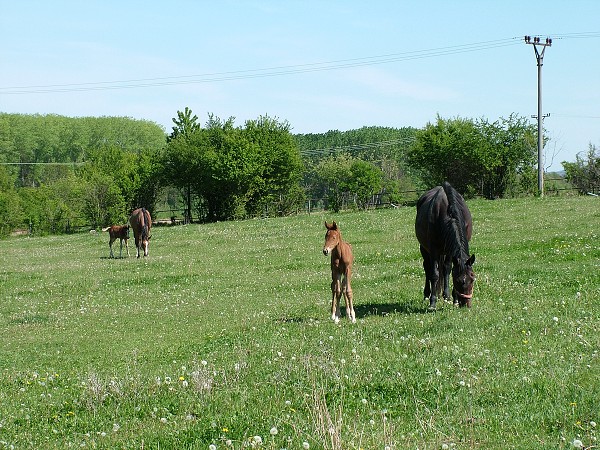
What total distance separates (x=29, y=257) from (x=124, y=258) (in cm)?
735

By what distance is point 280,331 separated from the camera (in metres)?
12.8

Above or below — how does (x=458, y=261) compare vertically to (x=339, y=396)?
above

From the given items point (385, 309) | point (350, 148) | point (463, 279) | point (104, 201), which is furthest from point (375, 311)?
point (350, 148)

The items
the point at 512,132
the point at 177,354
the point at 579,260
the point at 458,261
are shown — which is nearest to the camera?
the point at 177,354

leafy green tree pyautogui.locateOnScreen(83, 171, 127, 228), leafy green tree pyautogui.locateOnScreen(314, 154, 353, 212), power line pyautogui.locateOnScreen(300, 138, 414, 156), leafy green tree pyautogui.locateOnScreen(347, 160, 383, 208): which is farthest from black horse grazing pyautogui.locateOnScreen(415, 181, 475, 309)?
power line pyautogui.locateOnScreen(300, 138, 414, 156)

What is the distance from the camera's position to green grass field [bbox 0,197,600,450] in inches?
270

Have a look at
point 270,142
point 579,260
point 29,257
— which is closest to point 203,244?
point 29,257

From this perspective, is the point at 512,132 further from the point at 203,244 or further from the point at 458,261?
the point at 458,261

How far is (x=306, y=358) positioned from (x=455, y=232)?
5.74 meters

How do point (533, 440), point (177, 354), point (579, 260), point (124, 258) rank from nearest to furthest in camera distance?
point (533, 440), point (177, 354), point (579, 260), point (124, 258)

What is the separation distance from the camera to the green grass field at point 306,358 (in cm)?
686

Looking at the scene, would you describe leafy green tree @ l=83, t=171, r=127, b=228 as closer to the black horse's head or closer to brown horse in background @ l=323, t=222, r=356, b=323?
brown horse in background @ l=323, t=222, r=356, b=323

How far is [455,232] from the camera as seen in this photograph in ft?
46.1

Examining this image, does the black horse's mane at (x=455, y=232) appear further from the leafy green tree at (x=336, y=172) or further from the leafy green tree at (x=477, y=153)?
the leafy green tree at (x=336, y=172)
